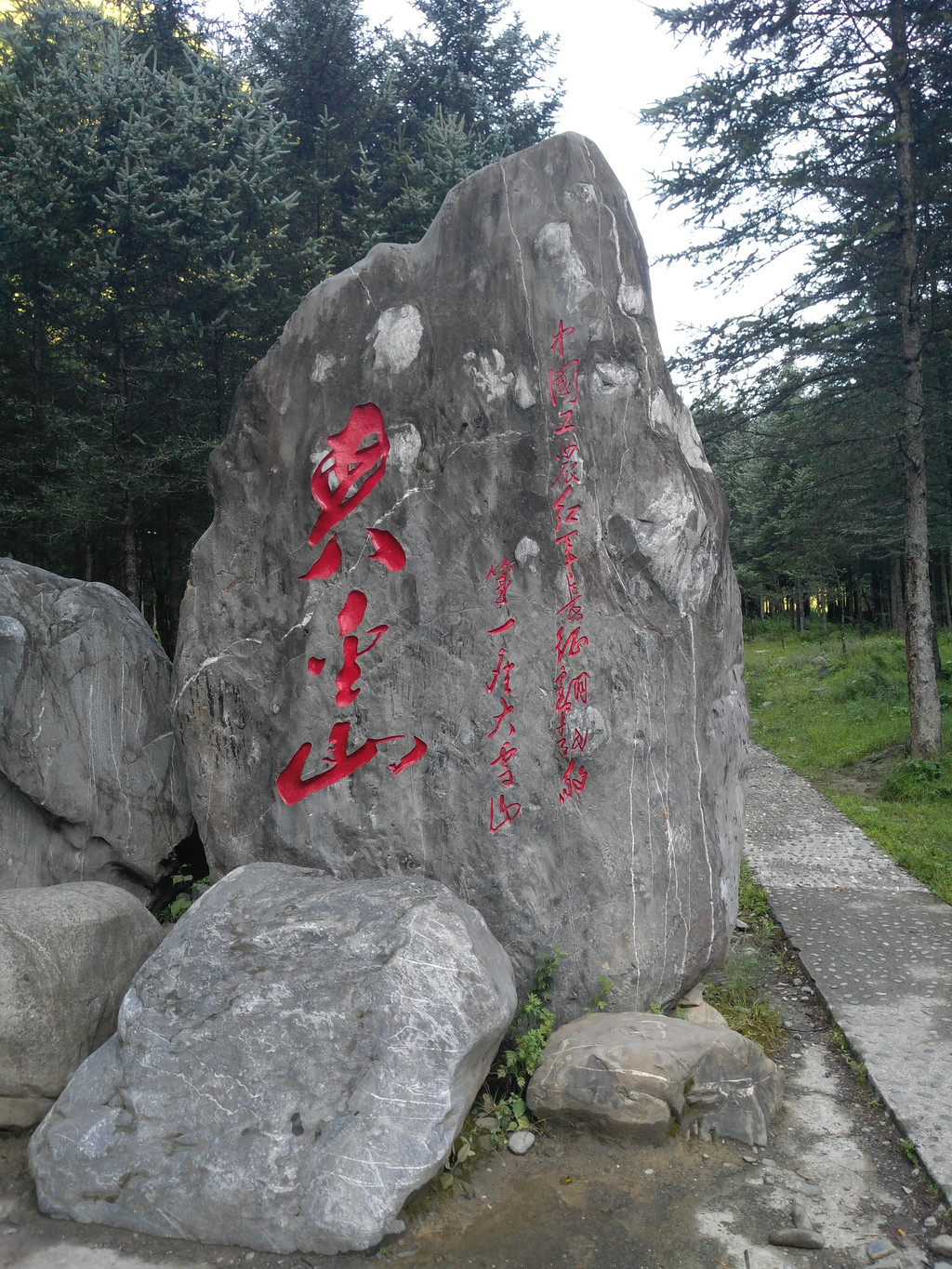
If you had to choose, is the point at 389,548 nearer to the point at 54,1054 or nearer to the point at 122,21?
the point at 54,1054

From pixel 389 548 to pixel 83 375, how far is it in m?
8.24

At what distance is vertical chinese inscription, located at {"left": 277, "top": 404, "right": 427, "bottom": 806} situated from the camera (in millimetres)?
4715

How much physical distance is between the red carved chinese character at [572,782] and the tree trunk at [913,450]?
7.25 metres

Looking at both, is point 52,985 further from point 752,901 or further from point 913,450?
point 913,450

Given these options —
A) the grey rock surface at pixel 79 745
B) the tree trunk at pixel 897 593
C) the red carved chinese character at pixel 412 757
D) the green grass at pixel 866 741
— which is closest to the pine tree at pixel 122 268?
the grey rock surface at pixel 79 745

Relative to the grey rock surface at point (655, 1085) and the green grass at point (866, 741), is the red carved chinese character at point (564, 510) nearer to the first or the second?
the grey rock surface at point (655, 1085)

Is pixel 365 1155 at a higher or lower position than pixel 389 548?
lower

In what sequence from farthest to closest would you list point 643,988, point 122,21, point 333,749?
point 122,21
point 333,749
point 643,988

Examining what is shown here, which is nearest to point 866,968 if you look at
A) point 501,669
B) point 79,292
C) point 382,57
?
point 501,669

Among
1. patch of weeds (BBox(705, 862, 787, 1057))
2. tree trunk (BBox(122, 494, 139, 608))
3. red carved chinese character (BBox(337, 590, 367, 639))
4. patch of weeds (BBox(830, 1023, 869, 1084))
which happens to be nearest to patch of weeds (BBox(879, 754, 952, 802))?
patch of weeds (BBox(705, 862, 787, 1057))

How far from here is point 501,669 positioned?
14.9 ft

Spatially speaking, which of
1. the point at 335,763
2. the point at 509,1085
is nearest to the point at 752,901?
the point at 509,1085

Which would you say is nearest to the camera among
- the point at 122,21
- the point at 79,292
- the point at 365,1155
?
the point at 365,1155

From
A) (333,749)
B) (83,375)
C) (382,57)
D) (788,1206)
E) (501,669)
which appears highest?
(382,57)
